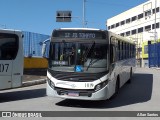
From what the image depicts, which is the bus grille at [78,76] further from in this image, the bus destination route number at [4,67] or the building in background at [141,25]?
the building in background at [141,25]

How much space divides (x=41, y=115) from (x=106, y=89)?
8.14 ft

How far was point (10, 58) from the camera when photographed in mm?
12750

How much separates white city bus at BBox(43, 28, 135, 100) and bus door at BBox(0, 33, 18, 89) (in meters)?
→ 1.90

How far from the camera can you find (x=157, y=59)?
49969mm

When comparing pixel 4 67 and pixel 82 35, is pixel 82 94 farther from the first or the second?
pixel 4 67

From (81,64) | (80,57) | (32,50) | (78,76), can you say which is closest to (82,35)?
(80,57)

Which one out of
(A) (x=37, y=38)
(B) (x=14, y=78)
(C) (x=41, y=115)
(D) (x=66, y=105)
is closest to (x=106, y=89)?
(D) (x=66, y=105)

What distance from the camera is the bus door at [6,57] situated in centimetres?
1246

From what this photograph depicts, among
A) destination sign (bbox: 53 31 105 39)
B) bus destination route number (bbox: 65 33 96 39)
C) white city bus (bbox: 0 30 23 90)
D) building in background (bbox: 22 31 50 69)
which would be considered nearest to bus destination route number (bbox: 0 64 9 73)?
white city bus (bbox: 0 30 23 90)

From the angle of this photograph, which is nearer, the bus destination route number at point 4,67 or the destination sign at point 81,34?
the destination sign at point 81,34

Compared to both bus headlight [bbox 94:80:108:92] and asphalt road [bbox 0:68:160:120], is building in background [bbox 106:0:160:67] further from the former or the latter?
bus headlight [bbox 94:80:108:92]

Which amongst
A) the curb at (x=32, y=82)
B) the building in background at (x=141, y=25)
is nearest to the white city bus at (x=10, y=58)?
the curb at (x=32, y=82)

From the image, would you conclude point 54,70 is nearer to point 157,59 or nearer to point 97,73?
point 97,73

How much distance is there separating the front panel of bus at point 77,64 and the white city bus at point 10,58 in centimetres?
191
